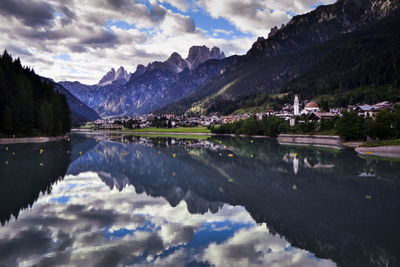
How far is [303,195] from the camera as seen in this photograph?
36.9 metres

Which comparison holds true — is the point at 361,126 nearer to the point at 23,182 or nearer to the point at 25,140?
the point at 23,182

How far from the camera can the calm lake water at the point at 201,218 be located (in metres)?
19.5

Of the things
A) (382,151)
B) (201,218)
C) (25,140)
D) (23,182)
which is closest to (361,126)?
(382,151)

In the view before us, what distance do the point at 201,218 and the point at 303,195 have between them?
15.1 metres

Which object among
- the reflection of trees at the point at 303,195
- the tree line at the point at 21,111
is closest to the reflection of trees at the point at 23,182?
the reflection of trees at the point at 303,195

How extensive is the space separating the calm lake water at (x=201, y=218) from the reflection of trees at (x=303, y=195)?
12 cm

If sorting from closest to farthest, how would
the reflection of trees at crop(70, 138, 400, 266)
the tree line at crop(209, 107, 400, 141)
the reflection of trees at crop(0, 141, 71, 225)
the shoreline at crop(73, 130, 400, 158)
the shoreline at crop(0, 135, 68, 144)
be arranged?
1. the reflection of trees at crop(70, 138, 400, 266)
2. the reflection of trees at crop(0, 141, 71, 225)
3. the shoreline at crop(73, 130, 400, 158)
4. the tree line at crop(209, 107, 400, 141)
5. the shoreline at crop(0, 135, 68, 144)

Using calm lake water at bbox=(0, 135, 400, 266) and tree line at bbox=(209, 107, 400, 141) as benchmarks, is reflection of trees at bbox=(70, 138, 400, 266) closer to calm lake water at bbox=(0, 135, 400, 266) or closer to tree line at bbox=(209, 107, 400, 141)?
calm lake water at bbox=(0, 135, 400, 266)

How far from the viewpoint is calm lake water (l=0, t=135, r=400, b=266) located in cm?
1953

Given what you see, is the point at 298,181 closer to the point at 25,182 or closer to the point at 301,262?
the point at 301,262

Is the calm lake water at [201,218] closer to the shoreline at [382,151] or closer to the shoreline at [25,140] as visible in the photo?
the shoreline at [382,151]

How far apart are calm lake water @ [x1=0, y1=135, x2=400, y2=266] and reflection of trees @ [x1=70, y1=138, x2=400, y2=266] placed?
0.12 m

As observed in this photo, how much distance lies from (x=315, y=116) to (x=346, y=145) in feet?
164

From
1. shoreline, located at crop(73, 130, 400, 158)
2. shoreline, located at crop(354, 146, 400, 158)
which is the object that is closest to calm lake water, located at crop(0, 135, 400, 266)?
shoreline, located at crop(354, 146, 400, 158)
